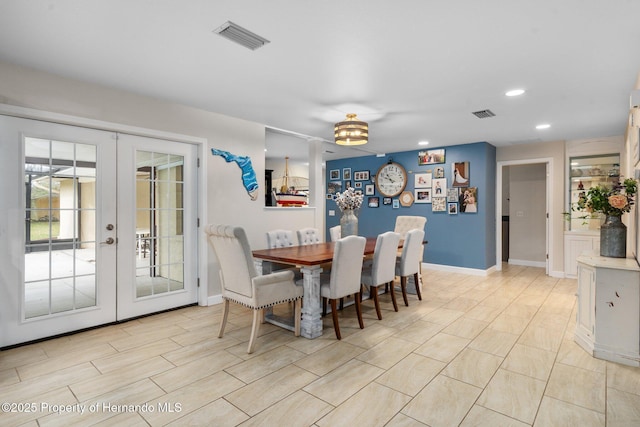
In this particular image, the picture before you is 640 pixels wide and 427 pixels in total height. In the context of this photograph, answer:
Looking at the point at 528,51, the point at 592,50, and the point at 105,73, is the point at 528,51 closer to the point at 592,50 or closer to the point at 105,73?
the point at 592,50

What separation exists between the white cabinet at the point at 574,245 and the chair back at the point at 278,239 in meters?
4.84

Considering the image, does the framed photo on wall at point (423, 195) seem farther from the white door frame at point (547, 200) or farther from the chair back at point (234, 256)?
the chair back at point (234, 256)

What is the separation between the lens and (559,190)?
5.85 metres

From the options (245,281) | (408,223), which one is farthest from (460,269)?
(245,281)

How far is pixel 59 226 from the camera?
311cm

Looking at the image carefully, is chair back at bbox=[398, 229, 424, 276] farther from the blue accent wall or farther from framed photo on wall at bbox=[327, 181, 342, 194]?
framed photo on wall at bbox=[327, 181, 342, 194]

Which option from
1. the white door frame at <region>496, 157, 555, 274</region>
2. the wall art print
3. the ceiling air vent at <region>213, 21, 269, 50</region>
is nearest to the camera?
the ceiling air vent at <region>213, 21, 269, 50</region>

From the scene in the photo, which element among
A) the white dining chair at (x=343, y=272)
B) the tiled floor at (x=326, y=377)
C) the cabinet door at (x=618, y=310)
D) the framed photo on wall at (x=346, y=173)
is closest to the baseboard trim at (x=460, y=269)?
the tiled floor at (x=326, y=377)

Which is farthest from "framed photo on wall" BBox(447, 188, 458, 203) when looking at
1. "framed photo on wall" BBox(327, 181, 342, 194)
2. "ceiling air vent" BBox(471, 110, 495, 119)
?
"framed photo on wall" BBox(327, 181, 342, 194)

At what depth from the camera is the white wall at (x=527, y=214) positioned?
6.86m

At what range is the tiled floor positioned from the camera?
6.42 ft

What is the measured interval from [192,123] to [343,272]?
254cm

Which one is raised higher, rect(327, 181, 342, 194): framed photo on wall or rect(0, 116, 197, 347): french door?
rect(327, 181, 342, 194): framed photo on wall

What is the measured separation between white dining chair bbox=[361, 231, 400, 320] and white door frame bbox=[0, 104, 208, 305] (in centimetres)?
198
